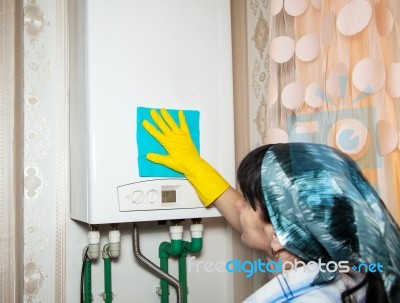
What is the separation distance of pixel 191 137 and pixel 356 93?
524mm

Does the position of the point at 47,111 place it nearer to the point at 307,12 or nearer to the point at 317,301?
the point at 307,12

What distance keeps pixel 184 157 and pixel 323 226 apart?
0.49m

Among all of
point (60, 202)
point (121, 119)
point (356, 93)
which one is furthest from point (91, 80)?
point (356, 93)

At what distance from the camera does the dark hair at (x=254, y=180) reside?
2.80 feet

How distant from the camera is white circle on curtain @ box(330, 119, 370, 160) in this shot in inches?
29.5

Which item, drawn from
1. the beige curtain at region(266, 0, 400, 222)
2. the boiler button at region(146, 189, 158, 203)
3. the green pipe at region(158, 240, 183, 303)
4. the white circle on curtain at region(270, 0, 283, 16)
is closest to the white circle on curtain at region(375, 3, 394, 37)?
the beige curtain at region(266, 0, 400, 222)

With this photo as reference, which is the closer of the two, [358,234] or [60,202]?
[358,234]

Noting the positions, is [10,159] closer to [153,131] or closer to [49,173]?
[49,173]

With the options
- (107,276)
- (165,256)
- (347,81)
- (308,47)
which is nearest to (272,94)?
(308,47)

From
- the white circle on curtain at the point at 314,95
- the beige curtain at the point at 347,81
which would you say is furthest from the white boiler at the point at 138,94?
the white circle on curtain at the point at 314,95

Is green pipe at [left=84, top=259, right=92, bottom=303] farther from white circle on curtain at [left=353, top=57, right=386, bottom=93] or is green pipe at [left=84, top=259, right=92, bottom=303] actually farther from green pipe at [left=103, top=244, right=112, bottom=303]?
white circle on curtain at [left=353, top=57, right=386, bottom=93]

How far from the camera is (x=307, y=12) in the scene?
2.98 ft

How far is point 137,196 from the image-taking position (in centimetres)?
105

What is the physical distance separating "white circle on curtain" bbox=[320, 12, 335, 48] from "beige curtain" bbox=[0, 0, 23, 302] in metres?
0.87
